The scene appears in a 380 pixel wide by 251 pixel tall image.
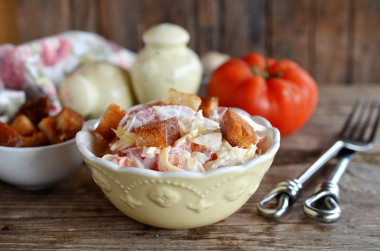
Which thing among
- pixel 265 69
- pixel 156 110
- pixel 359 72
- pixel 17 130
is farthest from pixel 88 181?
pixel 359 72

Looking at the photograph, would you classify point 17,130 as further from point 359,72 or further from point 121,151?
point 359,72

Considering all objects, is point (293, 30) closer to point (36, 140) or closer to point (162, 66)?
point (162, 66)

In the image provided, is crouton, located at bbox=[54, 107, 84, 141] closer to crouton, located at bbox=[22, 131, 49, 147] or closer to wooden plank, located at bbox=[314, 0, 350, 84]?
crouton, located at bbox=[22, 131, 49, 147]

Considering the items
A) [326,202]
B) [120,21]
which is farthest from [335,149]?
[120,21]

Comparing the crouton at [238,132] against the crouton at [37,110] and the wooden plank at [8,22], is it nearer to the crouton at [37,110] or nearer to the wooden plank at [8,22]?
the crouton at [37,110]

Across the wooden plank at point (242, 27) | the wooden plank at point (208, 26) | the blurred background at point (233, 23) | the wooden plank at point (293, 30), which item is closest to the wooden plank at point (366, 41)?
the blurred background at point (233, 23)

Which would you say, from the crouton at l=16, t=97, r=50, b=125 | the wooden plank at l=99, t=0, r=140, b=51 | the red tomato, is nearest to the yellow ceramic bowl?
the crouton at l=16, t=97, r=50, b=125
